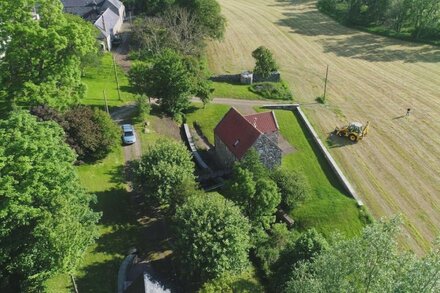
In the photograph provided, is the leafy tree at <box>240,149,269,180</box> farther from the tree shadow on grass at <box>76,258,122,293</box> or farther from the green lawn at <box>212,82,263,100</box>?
the green lawn at <box>212,82,263,100</box>

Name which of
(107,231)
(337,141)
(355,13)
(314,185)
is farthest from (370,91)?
(107,231)

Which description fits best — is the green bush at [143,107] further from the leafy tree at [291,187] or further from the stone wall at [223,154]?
the leafy tree at [291,187]

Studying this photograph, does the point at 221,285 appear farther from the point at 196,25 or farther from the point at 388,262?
the point at 196,25

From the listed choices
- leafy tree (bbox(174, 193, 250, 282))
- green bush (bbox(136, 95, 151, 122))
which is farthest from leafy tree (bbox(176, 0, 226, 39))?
leafy tree (bbox(174, 193, 250, 282))

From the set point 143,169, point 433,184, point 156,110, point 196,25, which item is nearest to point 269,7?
point 196,25

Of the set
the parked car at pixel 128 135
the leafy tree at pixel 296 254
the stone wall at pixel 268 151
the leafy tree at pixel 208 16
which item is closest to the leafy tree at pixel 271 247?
the leafy tree at pixel 296 254

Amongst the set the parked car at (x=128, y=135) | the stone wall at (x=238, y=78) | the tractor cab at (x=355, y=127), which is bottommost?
the tractor cab at (x=355, y=127)
